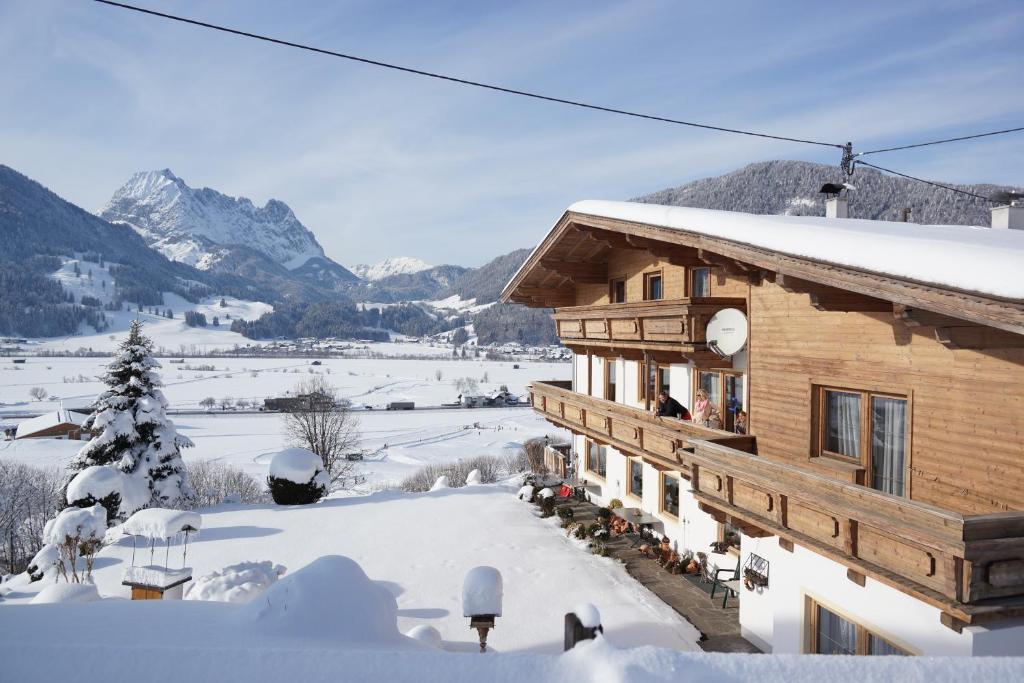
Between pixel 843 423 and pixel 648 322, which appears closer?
pixel 843 423

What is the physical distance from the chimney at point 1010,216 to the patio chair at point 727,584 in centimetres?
980

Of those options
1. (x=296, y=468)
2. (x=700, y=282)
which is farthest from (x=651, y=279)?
(x=296, y=468)

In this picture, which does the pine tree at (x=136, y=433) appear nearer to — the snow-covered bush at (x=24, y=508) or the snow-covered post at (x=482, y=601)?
the snow-covered bush at (x=24, y=508)

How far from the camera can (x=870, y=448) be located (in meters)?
8.14

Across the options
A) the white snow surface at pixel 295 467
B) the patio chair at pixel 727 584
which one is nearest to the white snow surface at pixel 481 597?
the patio chair at pixel 727 584

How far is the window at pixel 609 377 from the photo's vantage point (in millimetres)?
18281

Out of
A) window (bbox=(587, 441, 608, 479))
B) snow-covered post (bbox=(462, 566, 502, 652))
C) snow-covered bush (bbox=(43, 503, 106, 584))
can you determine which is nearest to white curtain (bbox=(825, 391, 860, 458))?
snow-covered post (bbox=(462, 566, 502, 652))

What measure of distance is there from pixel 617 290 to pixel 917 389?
10.5 metres

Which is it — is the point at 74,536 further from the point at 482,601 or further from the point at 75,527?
the point at 482,601

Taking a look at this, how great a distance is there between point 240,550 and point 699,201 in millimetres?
123363

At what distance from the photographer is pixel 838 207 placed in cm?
1507

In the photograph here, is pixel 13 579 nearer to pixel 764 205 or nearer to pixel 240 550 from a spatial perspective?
pixel 240 550

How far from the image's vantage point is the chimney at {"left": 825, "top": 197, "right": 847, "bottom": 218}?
49.1ft

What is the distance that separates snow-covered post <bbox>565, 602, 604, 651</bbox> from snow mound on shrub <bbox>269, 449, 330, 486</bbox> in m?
19.3
